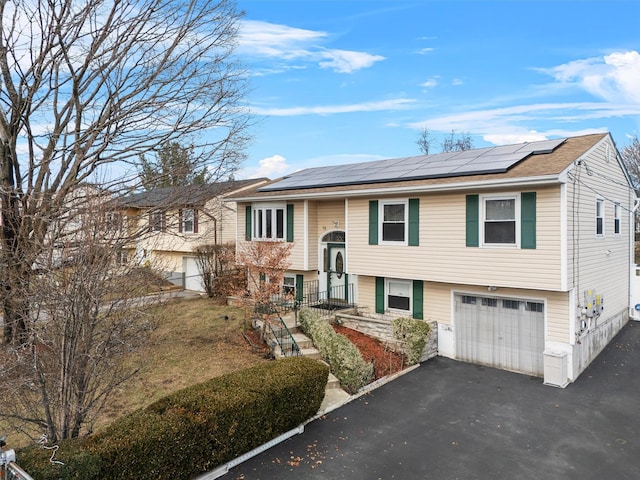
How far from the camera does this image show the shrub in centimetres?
1205

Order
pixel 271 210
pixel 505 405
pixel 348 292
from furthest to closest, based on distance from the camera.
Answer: pixel 271 210 < pixel 348 292 < pixel 505 405

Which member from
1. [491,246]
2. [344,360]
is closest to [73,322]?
[344,360]

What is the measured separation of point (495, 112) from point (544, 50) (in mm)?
6219

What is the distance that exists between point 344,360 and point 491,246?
16.6 feet

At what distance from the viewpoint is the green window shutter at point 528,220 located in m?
10.6

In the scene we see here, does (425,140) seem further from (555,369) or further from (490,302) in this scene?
(555,369)

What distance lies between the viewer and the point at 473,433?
8047 mm

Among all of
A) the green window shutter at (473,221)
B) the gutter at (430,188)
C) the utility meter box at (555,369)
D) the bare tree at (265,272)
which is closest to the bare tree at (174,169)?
the bare tree at (265,272)

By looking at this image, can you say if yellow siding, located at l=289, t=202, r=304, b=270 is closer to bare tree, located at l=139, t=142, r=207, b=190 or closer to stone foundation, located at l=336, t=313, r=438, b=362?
stone foundation, located at l=336, t=313, r=438, b=362

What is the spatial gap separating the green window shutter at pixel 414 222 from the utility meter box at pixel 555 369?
4.57m

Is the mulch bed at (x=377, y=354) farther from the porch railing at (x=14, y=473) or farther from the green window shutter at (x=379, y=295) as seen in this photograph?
the porch railing at (x=14, y=473)

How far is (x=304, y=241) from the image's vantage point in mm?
15742

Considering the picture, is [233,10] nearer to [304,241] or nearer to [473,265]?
[304,241]

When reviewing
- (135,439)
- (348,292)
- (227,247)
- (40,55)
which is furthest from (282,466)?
(227,247)
